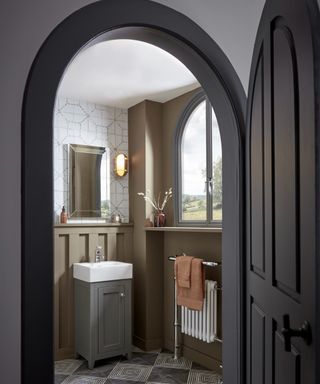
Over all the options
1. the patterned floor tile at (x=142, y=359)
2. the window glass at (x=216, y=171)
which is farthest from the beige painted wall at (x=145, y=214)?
the window glass at (x=216, y=171)

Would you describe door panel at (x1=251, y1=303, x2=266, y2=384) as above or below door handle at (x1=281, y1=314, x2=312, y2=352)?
below

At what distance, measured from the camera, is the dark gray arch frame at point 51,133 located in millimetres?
1356

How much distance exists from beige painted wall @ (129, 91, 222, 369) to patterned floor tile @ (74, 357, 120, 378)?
434 millimetres

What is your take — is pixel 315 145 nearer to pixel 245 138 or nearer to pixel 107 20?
pixel 245 138

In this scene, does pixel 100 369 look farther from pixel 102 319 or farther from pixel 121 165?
pixel 121 165

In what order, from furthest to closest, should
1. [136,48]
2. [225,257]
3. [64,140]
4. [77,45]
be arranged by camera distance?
[64,140]
[136,48]
[225,257]
[77,45]

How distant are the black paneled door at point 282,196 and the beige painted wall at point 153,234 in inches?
89.3

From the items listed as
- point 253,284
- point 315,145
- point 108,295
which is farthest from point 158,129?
point 315,145

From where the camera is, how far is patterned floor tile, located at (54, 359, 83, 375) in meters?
3.44

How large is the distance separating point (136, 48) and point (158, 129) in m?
1.40

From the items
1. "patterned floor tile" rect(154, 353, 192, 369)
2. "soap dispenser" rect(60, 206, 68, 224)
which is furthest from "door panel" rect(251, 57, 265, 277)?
"soap dispenser" rect(60, 206, 68, 224)

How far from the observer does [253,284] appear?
160 cm

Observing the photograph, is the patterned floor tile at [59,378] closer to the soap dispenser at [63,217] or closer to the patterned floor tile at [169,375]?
the patterned floor tile at [169,375]

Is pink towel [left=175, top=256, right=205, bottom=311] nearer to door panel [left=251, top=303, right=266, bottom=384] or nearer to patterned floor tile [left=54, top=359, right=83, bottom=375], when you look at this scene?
patterned floor tile [left=54, top=359, right=83, bottom=375]
